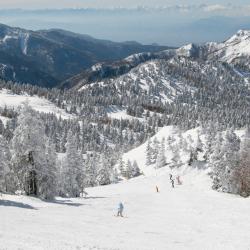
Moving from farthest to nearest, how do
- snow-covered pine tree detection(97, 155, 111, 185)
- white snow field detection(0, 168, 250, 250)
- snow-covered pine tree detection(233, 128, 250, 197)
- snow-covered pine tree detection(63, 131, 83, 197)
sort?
snow-covered pine tree detection(97, 155, 111, 185) → snow-covered pine tree detection(63, 131, 83, 197) → snow-covered pine tree detection(233, 128, 250, 197) → white snow field detection(0, 168, 250, 250)

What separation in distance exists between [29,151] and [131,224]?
20.1m

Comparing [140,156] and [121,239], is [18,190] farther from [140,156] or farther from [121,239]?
[140,156]

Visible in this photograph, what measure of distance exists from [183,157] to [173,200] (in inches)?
3203

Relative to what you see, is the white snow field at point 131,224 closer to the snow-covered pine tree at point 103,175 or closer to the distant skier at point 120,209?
the distant skier at point 120,209

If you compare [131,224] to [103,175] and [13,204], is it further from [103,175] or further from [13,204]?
[103,175]

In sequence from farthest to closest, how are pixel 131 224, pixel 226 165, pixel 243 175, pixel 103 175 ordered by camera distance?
pixel 103 175 < pixel 226 165 < pixel 243 175 < pixel 131 224

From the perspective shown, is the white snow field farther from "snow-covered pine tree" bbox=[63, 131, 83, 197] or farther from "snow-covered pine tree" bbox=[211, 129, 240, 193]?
"snow-covered pine tree" bbox=[63, 131, 83, 197]

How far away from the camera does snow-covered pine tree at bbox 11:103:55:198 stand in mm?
57438

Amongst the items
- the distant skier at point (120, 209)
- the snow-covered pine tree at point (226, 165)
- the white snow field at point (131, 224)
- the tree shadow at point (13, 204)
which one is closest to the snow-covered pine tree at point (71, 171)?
the white snow field at point (131, 224)

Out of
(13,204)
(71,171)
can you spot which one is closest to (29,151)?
(13,204)

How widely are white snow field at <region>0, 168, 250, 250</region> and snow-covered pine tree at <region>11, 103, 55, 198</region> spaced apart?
5.29 m

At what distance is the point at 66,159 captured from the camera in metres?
85.6

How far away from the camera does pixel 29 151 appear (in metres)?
57.4

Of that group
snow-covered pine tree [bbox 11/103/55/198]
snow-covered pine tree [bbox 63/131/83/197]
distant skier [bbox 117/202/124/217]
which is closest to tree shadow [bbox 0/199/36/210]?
snow-covered pine tree [bbox 11/103/55/198]
